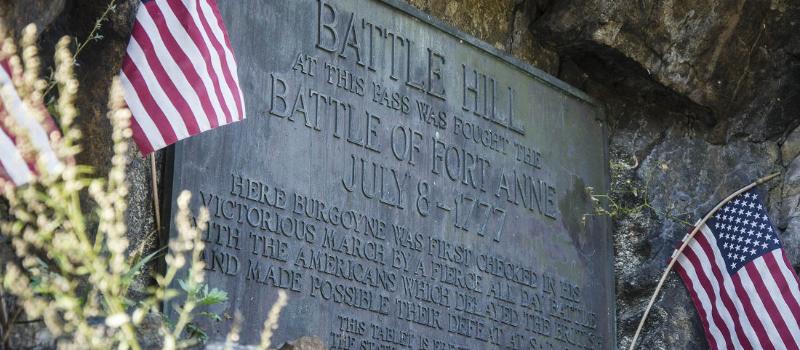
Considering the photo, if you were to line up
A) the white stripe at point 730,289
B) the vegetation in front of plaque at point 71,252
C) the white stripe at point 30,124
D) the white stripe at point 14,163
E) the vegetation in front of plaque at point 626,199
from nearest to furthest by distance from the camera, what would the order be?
1. the vegetation in front of plaque at point 71,252
2. the white stripe at point 30,124
3. the white stripe at point 14,163
4. the white stripe at point 730,289
5. the vegetation in front of plaque at point 626,199

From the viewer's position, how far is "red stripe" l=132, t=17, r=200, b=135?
5785 mm

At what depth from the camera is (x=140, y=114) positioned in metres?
5.79

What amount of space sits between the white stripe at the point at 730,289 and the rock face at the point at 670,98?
18 centimetres

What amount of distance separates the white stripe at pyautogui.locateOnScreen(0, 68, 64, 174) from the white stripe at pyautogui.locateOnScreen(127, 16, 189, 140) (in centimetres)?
88

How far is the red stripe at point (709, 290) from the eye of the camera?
328 inches

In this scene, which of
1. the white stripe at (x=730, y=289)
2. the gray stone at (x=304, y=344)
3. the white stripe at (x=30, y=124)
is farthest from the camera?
the white stripe at (x=730, y=289)

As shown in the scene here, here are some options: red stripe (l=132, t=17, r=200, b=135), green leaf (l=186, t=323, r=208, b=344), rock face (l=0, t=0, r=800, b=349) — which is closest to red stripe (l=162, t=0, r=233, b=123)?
red stripe (l=132, t=17, r=200, b=135)

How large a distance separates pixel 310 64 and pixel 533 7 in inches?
87.5

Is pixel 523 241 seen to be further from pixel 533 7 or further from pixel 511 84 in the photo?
pixel 533 7

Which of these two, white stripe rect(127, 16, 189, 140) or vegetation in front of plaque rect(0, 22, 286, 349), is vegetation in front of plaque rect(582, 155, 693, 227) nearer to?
white stripe rect(127, 16, 189, 140)

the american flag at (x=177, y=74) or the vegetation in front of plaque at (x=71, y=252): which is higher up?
the american flag at (x=177, y=74)

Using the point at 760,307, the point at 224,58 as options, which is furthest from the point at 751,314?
the point at 224,58

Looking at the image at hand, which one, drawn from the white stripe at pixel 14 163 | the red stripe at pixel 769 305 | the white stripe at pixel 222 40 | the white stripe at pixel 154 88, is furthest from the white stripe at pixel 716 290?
the white stripe at pixel 14 163

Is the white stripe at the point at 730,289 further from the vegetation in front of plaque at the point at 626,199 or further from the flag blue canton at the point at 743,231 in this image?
the vegetation in front of plaque at the point at 626,199
